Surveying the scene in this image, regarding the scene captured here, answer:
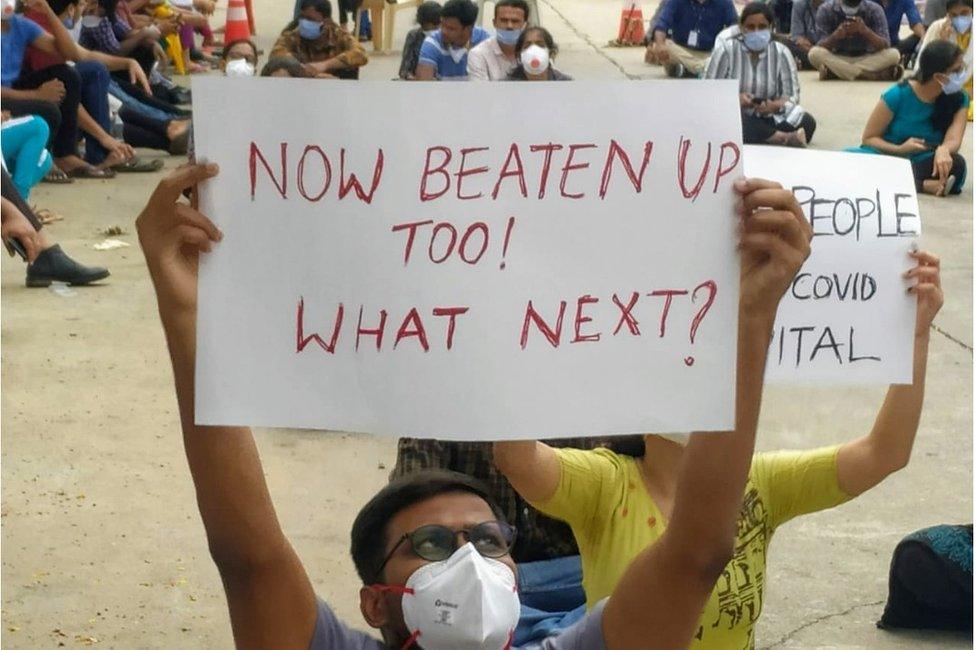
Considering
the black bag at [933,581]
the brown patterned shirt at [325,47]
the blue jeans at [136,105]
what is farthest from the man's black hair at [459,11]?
the black bag at [933,581]

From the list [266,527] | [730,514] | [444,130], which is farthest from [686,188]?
[266,527]

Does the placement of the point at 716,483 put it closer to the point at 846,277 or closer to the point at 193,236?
the point at 193,236

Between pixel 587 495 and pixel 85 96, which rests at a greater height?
pixel 587 495

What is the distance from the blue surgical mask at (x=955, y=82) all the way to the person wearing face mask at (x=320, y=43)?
431 cm

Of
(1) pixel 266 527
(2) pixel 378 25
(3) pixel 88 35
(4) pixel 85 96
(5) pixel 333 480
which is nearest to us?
(1) pixel 266 527

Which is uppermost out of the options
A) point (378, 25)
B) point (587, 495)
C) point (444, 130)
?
point (444, 130)

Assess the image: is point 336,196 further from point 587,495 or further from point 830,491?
point 830,491

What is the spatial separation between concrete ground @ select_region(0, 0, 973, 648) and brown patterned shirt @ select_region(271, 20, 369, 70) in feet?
13.9

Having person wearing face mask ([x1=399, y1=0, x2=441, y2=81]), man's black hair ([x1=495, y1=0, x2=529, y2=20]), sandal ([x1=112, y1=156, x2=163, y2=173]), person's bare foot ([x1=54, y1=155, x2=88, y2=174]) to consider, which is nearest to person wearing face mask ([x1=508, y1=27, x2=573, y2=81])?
man's black hair ([x1=495, y1=0, x2=529, y2=20])

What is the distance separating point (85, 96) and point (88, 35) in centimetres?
152

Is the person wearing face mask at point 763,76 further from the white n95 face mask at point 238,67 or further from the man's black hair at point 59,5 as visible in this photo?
the man's black hair at point 59,5

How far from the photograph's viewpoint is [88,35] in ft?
41.2

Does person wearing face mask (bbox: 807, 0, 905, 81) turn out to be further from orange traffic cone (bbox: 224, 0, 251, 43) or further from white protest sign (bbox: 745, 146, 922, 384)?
white protest sign (bbox: 745, 146, 922, 384)

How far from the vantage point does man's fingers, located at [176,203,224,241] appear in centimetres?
195
